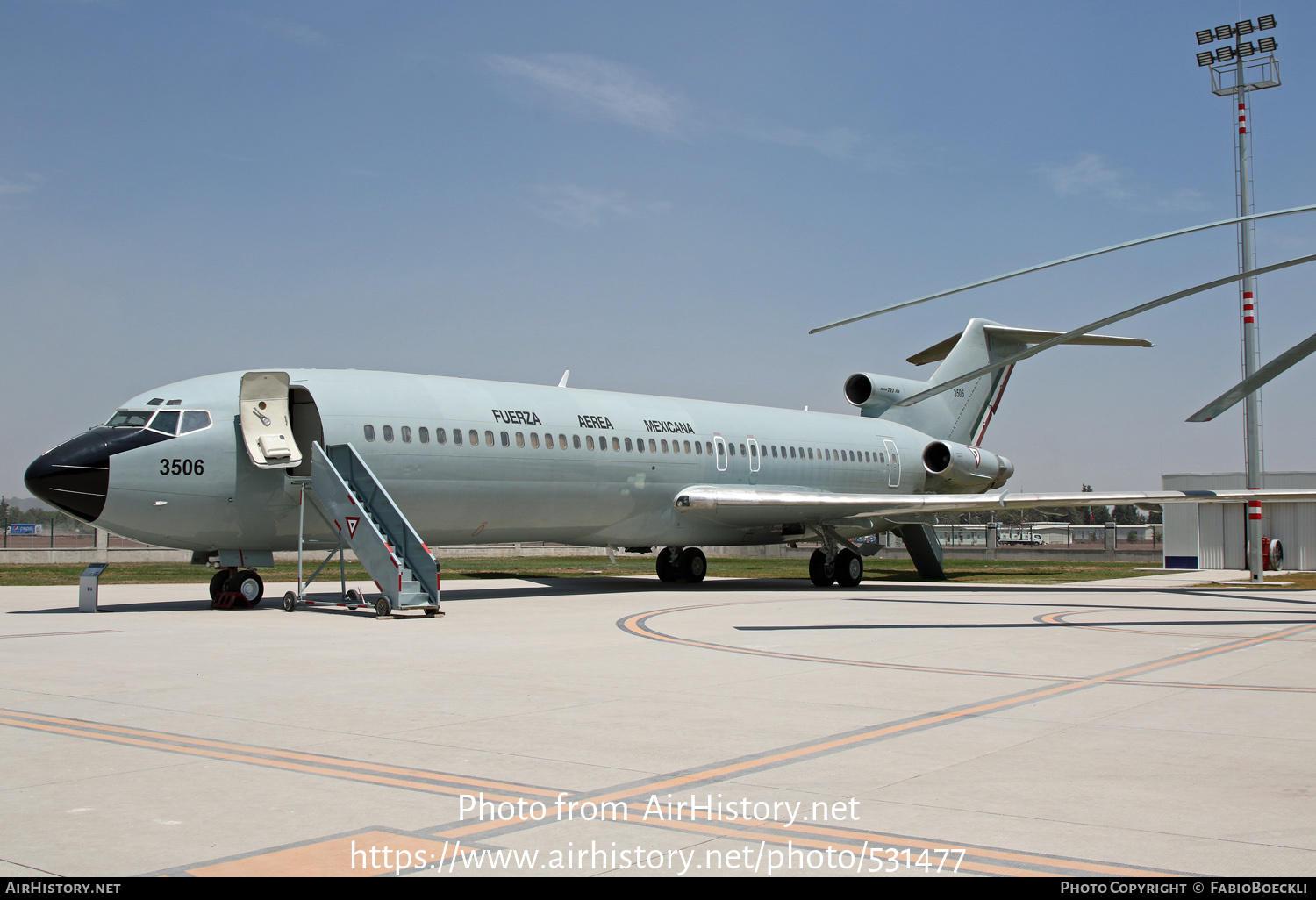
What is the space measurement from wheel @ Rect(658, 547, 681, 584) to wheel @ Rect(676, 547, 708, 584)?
0.13 meters

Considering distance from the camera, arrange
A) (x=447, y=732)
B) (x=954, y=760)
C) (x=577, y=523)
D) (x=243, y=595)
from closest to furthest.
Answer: (x=954, y=760)
(x=447, y=732)
(x=243, y=595)
(x=577, y=523)

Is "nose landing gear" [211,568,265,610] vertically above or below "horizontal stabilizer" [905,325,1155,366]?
below

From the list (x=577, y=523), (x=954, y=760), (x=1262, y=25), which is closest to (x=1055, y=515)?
(x=1262, y=25)

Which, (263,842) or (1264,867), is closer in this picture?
(1264,867)

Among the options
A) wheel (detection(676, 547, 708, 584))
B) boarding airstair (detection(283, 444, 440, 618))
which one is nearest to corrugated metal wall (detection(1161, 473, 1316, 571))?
wheel (detection(676, 547, 708, 584))

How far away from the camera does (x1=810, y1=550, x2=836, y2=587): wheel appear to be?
30.1 metres

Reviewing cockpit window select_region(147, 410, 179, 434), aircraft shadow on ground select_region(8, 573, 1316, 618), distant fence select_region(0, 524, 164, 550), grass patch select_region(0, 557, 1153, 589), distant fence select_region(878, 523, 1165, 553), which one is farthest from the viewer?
distant fence select_region(878, 523, 1165, 553)

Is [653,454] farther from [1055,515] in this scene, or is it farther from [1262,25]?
[1055,515]

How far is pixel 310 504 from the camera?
19922mm

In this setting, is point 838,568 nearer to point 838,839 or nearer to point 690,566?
point 690,566

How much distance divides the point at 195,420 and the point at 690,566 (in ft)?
49.1

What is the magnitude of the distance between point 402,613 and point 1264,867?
1556cm

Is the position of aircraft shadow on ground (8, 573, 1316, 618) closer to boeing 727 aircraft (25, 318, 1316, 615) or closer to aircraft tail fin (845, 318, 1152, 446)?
boeing 727 aircraft (25, 318, 1316, 615)

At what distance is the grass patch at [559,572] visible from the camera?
3192cm
